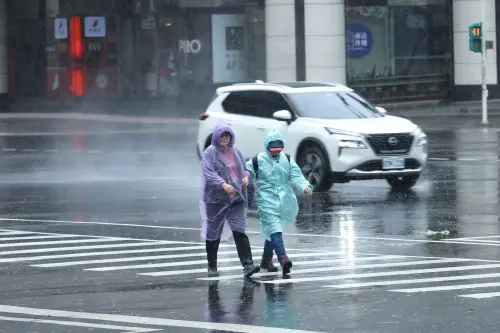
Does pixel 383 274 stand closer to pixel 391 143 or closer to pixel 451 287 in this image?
pixel 451 287

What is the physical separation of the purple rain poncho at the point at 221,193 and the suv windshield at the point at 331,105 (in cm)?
893

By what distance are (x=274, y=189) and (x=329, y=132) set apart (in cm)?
821

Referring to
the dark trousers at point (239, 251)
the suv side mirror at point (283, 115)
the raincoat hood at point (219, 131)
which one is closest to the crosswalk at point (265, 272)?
the dark trousers at point (239, 251)

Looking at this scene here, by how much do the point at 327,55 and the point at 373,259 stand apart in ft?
101

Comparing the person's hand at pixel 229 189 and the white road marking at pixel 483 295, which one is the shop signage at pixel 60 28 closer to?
the person's hand at pixel 229 189

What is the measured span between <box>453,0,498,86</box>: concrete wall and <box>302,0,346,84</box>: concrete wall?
152 inches

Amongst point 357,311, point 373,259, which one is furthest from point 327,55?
point 357,311

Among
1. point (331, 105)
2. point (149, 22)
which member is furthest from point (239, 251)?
point (149, 22)

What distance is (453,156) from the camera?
27734 mm

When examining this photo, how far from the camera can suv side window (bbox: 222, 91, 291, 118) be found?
73.9 feet

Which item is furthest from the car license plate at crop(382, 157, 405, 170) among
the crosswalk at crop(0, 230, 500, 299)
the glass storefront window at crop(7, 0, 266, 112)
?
the glass storefront window at crop(7, 0, 266, 112)

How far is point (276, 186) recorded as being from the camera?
43.2 ft

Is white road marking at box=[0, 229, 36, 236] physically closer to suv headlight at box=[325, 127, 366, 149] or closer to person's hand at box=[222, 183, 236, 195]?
person's hand at box=[222, 183, 236, 195]

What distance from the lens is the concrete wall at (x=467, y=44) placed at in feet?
147
